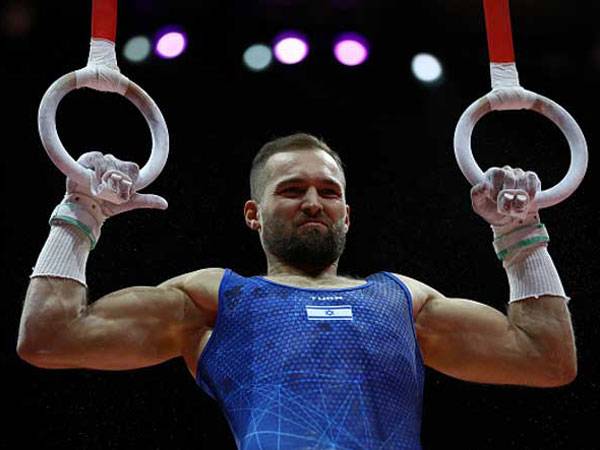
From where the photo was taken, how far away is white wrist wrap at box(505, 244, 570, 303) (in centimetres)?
264

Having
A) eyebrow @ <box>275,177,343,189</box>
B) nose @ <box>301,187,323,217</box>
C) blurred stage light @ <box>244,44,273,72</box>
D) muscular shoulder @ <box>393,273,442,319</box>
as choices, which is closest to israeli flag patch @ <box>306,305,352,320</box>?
muscular shoulder @ <box>393,273,442,319</box>

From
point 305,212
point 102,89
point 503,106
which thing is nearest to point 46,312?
point 102,89

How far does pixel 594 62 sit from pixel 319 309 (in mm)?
2619

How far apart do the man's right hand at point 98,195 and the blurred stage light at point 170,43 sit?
6.47 ft

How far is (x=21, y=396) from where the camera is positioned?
398cm

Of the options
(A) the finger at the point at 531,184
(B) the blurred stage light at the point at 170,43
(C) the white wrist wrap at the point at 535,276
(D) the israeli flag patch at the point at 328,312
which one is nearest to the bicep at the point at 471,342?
(C) the white wrist wrap at the point at 535,276

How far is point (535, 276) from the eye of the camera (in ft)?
8.66

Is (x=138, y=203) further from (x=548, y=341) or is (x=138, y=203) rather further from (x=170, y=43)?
(x=170, y=43)

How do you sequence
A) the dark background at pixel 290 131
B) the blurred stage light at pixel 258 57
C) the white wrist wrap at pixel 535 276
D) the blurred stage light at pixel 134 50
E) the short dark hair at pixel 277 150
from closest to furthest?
the white wrist wrap at pixel 535 276
the short dark hair at pixel 277 150
the dark background at pixel 290 131
the blurred stage light at pixel 134 50
the blurred stage light at pixel 258 57

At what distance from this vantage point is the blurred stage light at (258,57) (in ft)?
14.4

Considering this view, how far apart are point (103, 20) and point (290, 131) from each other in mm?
1916

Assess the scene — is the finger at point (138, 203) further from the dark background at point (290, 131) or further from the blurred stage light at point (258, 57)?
the blurred stage light at point (258, 57)

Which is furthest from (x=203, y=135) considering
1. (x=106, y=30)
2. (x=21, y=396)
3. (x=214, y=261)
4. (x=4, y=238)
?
(x=106, y=30)

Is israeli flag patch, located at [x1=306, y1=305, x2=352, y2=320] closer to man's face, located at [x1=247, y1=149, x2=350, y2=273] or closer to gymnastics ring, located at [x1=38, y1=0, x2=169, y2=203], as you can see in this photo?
man's face, located at [x1=247, y1=149, x2=350, y2=273]
